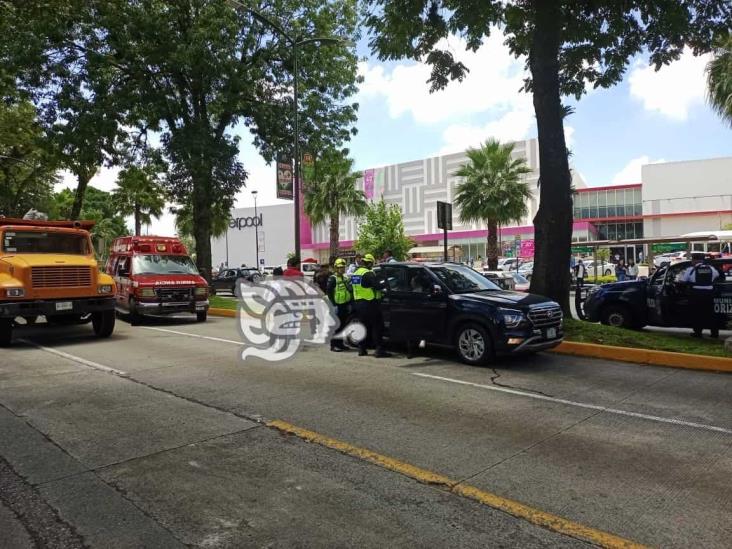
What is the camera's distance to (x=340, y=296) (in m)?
10.1

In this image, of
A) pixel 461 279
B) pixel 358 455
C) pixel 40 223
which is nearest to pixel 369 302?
pixel 461 279

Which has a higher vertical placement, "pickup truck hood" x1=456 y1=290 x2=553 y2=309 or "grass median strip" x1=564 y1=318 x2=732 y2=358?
"pickup truck hood" x1=456 y1=290 x2=553 y2=309

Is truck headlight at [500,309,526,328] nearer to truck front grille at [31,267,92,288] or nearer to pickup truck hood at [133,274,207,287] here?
truck front grille at [31,267,92,288]

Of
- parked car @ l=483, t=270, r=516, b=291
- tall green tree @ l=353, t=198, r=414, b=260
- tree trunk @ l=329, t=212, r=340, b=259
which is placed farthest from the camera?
tree trunk @ l=329, t=212, r=340, b=259

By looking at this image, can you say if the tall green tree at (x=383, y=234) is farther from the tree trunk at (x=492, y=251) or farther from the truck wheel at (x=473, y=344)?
Result: the truck wheel at (x=473, y=344)

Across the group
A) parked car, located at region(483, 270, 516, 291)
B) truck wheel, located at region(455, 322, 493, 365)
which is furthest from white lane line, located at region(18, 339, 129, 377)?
parked car, located at region(483, 270, 516, 291)

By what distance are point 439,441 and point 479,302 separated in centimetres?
372

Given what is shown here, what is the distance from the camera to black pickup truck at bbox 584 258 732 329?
10328 mm

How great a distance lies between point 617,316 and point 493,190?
19624 millimetres

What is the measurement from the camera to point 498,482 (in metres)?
4.02

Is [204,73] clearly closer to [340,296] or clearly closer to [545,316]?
[340,296]

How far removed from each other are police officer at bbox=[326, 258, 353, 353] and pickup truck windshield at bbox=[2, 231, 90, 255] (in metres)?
6.16

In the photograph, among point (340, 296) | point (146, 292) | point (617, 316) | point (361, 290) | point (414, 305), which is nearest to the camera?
point (414, 305)

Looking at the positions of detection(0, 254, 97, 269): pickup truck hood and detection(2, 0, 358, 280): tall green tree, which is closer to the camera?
detection(0, 254, 97, 269): pickup truck hood
